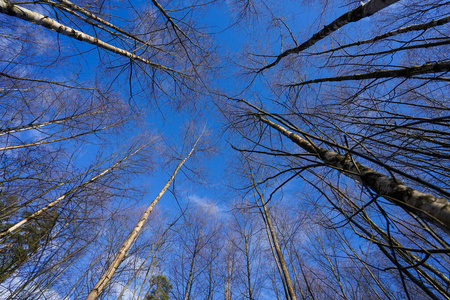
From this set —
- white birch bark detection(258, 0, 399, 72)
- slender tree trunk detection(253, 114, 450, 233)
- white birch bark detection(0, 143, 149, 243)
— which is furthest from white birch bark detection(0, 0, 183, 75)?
slender tree trunk detection(253, 114, 450, 233)

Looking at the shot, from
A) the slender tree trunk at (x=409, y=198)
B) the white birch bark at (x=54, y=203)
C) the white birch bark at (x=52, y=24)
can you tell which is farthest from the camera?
the white birch bark at (x=54, y=203)

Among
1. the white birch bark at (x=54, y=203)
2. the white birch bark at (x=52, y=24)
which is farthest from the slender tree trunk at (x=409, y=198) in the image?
the white birch bark at (x=54, y=203)

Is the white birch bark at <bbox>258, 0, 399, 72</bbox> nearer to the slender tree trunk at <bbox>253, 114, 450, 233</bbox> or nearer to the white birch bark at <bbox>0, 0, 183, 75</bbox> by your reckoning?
the slender tree trunk at <bbox>253, 114, 450, 233</bbox>

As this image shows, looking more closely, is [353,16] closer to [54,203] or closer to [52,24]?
[52,24]

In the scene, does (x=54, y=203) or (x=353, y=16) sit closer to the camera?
(x=353, y=16)

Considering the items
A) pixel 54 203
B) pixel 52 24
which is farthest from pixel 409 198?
pixel 54 203

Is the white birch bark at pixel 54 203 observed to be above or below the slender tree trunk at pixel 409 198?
above

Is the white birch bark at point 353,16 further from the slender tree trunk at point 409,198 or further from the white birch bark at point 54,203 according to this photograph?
the white birch bark at point 54,203

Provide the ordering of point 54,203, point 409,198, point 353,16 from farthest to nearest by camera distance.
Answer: point 54,203 < point 353,16 < point 409,198

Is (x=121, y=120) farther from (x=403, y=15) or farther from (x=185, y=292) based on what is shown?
(x=403, y=15)

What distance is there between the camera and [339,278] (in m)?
4.95

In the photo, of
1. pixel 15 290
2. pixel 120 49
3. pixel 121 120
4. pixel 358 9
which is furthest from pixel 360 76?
pixel 15 290

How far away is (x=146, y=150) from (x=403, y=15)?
727 centimetres

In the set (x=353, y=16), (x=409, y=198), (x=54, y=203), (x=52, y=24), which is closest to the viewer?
(x=409, y=198)
